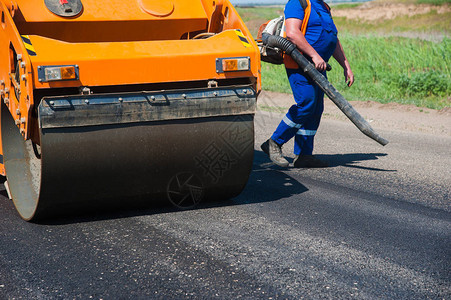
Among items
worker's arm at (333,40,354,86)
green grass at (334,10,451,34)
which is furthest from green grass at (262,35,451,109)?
green grass at (334,10,451,34)

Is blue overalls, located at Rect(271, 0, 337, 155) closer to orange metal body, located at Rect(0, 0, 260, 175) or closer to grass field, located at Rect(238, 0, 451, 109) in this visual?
orange metal body, located at Rect(0, 0, 260, 175)

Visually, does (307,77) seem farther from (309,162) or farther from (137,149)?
(137,149)

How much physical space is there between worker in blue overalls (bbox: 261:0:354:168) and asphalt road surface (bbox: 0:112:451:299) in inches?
31.9

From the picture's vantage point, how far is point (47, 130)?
388 cm

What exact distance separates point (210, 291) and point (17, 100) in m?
1.97

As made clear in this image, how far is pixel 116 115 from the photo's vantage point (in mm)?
4027

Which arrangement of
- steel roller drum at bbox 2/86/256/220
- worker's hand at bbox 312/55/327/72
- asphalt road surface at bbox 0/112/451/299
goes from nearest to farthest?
1. asphalt road surface at bbox 0/112/451/299
2. steel roller drum at bbox 2/86/256/220
3. worker's hand at bbox 312/55/327/72

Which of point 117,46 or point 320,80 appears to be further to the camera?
point 320,80

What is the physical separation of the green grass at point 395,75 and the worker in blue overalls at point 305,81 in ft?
17.1

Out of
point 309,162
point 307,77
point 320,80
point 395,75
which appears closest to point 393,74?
point 395,75

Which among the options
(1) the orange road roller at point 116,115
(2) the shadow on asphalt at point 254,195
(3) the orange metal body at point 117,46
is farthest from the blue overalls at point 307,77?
(1) the orange road roller at point 116,115

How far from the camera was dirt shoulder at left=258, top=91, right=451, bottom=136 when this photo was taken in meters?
9.30

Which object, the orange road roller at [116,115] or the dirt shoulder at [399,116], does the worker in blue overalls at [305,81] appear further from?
the dirt shoulder at [399,116]

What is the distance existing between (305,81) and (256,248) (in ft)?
8.94
